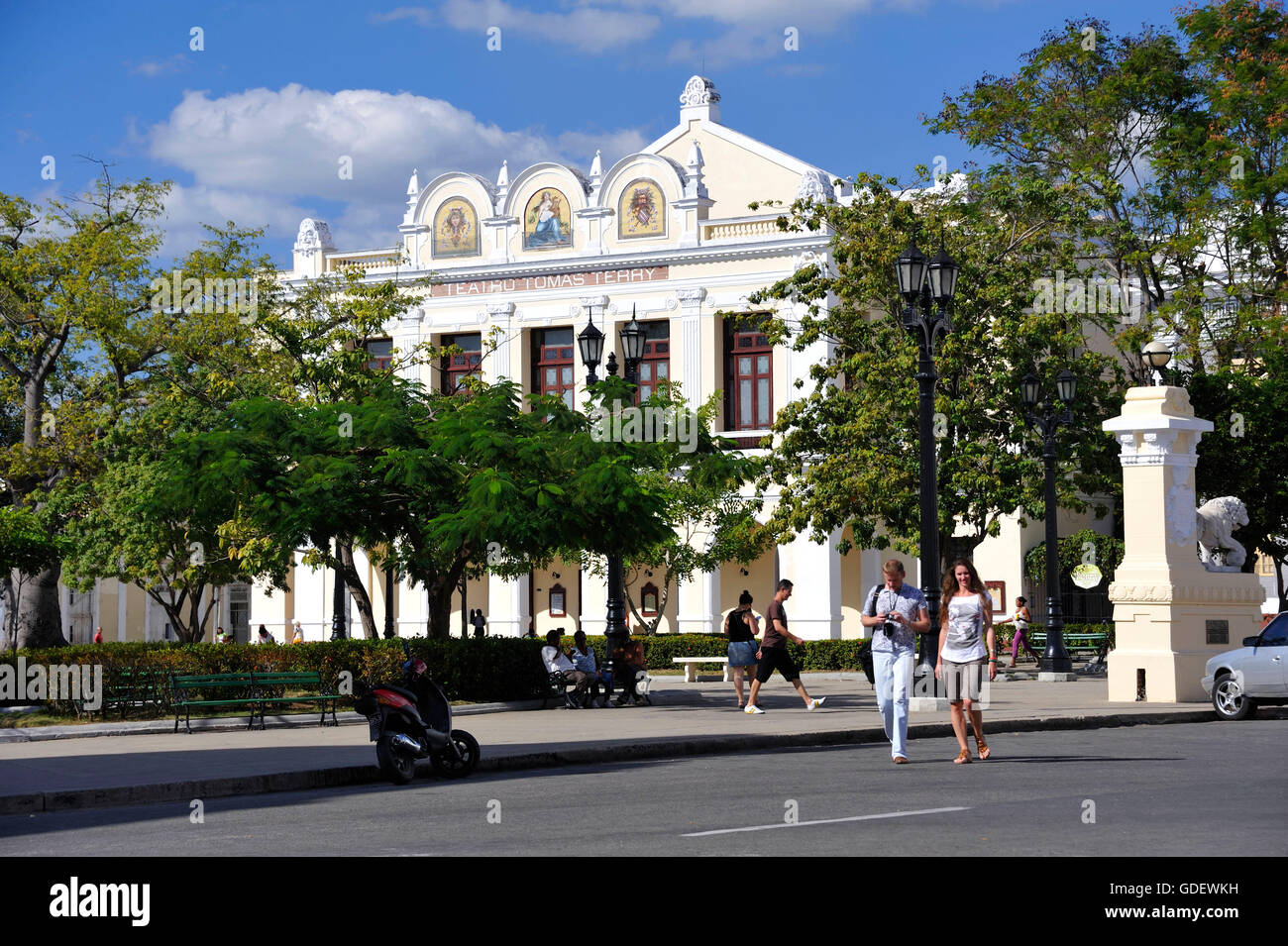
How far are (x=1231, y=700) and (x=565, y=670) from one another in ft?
33.9

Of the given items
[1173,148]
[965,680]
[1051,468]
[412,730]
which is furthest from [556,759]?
[1173,148]

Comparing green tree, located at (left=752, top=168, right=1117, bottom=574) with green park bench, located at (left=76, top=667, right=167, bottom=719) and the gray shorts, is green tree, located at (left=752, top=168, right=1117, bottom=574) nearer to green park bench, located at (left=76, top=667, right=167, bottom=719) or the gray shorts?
green park bench, located at (left=76, top=667, right=167, bottom=719)

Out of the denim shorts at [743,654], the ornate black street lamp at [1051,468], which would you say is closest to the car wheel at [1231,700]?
the denim shorts at [743,654]

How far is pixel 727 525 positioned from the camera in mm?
46312

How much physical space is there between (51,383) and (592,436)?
81.6 ft

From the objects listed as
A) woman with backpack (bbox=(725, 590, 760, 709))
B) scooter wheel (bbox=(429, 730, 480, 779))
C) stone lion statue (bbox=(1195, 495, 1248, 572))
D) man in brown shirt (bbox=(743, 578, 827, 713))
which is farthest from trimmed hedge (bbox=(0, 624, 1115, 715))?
stone lion statue (bbox=(1195, 495, 1248, 572))

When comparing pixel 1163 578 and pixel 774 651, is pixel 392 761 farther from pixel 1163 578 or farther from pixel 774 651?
pixel 1163 578

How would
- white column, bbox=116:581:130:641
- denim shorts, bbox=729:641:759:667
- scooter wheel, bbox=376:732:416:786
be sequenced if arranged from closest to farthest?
1. scooter wheel, bbox=376:732:416:786
2. denim shorts, bbox=729:641:759:667
3. white column, bbox=116:581:130:641

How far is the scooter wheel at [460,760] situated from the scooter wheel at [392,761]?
0.42m

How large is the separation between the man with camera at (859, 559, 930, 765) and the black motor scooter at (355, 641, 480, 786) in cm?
405

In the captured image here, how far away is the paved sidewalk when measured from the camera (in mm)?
14688

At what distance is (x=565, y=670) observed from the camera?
26.8 meters
